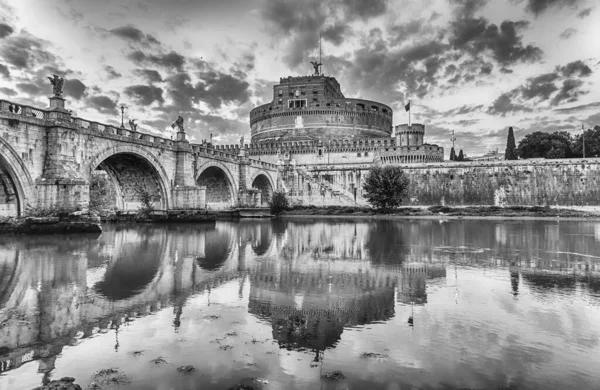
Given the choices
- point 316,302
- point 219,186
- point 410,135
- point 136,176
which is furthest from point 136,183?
point 410,135

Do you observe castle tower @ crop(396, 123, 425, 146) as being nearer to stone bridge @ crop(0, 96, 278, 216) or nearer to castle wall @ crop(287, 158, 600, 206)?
castle wall @ crop(287, 158, 600, 206)

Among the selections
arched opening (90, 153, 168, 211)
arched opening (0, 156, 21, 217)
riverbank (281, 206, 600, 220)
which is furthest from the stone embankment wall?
arched opening (0, 156, 21, 217)

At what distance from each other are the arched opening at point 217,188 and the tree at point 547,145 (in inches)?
1847

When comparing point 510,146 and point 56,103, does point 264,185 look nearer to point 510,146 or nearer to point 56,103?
point 56,103

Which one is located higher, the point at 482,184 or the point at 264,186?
the point at 264,186

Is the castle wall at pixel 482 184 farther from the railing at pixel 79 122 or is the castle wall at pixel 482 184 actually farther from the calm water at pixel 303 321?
the calm water at pixel 303 321

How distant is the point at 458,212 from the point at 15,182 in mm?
39997

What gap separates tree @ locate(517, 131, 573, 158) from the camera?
60.1 m

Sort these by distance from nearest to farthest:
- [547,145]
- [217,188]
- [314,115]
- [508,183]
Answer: [217,188] < [508,183] < [547,145] < [314,115]

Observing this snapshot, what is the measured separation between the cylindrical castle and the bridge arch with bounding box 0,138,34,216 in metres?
60.3

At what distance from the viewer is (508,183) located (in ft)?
167

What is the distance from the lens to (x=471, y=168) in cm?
5200

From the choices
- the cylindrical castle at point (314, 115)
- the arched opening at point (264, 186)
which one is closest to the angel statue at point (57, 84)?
the arched opening at point (264, 186)

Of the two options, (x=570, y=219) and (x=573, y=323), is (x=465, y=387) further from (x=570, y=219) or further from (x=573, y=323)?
(x=570, y=219)
